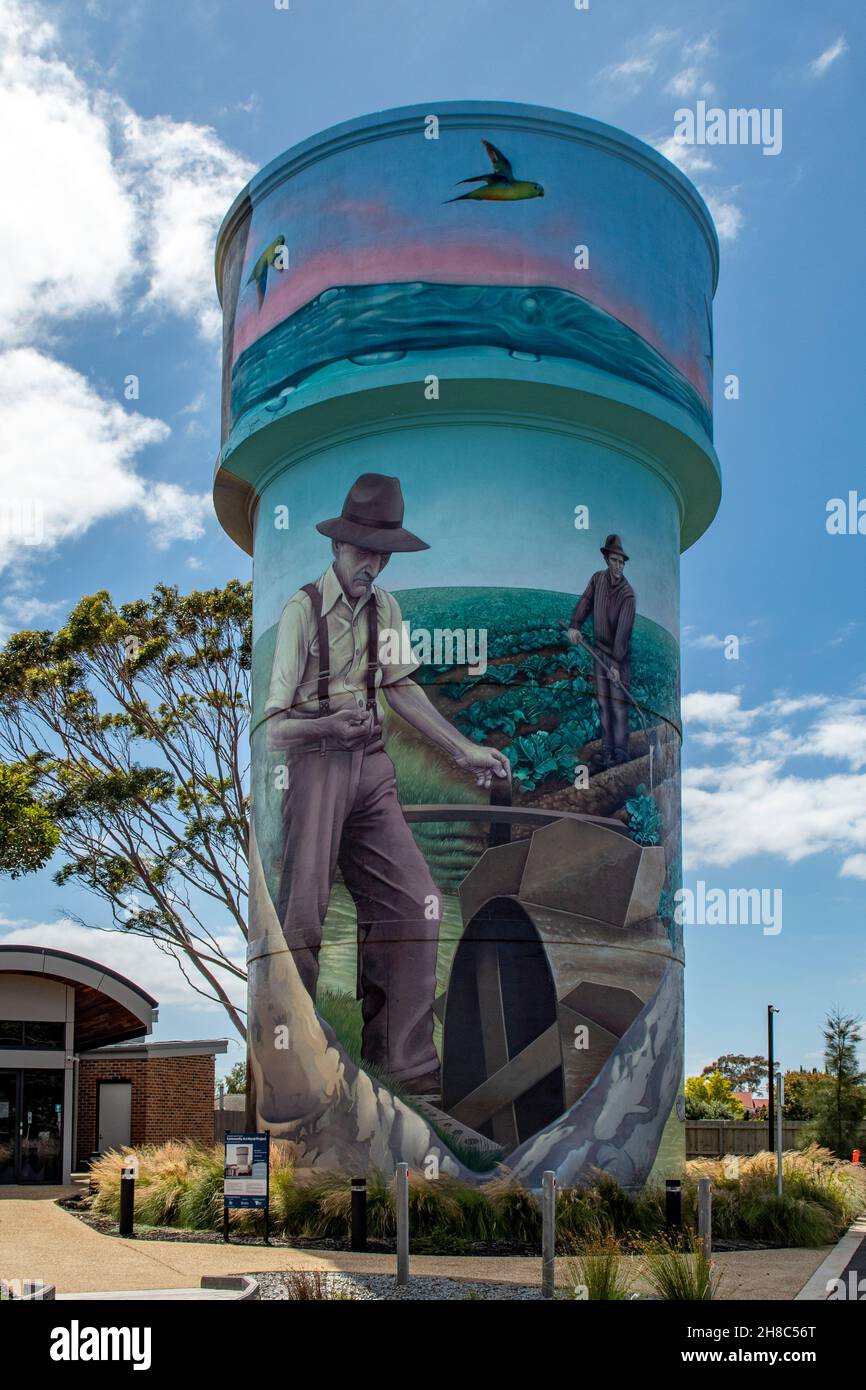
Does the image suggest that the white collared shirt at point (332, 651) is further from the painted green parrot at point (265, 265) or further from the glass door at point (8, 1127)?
the glass door at point (8, 1127)

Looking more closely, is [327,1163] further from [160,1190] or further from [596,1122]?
[596,1122]

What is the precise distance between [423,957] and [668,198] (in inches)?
480

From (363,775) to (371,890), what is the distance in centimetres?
158

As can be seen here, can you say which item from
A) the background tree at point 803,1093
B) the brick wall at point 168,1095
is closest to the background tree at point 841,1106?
the background tree at point 803,1093

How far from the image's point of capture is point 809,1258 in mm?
17922

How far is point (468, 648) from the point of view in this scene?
21172mm

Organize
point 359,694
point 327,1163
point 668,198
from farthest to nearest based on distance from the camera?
1. point 668,198
2. point 359,694
3. point 327,1163

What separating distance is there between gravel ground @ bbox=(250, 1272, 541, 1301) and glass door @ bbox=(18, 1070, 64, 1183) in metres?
15.8

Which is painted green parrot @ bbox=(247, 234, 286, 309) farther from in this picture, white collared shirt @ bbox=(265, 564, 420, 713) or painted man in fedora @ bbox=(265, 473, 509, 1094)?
white collared shirt @ bbox=(265, 564, 420, 713)

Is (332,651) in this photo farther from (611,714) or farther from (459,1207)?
(459,1207)

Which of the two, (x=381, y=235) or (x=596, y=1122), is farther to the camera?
(x=381, y=235)

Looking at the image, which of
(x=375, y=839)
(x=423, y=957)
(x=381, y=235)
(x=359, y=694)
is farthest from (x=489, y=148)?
(x=423, y=957)

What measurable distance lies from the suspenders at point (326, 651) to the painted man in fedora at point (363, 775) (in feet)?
0.05

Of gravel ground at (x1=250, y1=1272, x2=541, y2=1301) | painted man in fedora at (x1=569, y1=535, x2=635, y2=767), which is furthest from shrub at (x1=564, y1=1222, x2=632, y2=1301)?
painted man in fedora at (x1=569, y1=535, x2=635, y2=767)
